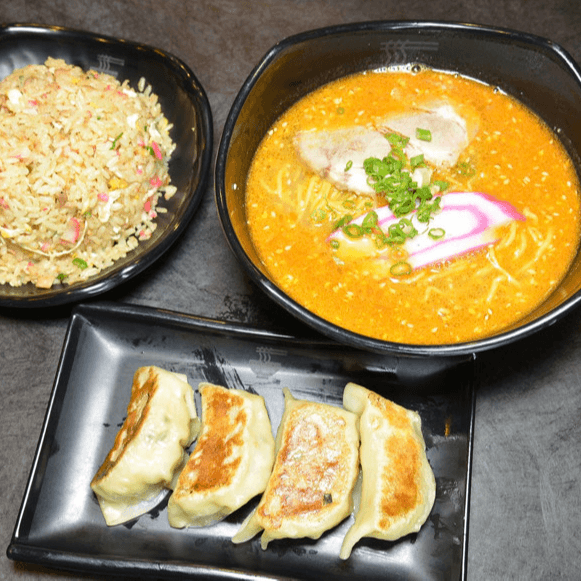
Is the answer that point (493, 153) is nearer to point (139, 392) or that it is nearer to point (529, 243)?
point (529, 243)

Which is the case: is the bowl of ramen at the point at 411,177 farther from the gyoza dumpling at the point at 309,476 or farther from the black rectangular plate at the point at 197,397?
the gyoza dumpling at the point at 309,476

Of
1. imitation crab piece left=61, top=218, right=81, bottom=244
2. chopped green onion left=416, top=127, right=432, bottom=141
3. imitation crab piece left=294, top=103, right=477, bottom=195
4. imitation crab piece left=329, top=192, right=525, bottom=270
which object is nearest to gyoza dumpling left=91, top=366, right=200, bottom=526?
imitation crab piece left=61, top=218, right=81, bottom=244

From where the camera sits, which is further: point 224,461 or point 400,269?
point 400,269

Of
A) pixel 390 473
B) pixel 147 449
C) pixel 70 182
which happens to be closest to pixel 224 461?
pixel 147 449

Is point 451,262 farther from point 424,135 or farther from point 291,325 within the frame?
point 291,325

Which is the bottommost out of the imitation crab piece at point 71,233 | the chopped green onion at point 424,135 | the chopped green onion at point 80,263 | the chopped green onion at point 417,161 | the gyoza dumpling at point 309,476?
the gyoza dumpling at point 309,476

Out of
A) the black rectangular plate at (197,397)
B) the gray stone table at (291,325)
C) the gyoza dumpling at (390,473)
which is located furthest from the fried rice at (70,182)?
the gyoza dumpling at (390,473)
